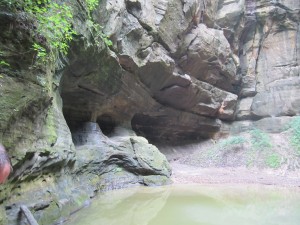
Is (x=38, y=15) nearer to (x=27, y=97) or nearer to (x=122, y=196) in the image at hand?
(x=27, y=97)

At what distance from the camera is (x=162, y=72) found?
43.5 feet

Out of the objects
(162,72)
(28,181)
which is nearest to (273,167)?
(162,72)

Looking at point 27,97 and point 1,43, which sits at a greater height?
point 1,43

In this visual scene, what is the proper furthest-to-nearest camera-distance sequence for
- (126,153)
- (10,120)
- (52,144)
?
1. (126,153)
2. (52,144)
3. (10,120)

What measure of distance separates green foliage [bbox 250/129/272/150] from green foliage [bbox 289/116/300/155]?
1.33m

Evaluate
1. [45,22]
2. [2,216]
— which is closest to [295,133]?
[45,22]

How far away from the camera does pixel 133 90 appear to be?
12.8 metres

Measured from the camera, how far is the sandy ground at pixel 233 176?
11578 millimetres

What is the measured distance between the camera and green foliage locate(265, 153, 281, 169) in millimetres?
14297

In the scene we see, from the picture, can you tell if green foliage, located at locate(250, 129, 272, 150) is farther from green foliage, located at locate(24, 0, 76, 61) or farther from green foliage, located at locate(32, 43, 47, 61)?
green foliage, located at locate(32, 43, 47, 61)

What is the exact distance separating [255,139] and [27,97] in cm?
1522

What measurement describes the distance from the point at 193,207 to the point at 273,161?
31.4 feet

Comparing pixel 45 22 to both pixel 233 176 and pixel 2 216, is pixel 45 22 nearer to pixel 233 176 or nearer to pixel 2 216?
pixel 2 216

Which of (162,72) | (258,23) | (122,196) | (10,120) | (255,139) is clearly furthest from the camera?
(258,23)
